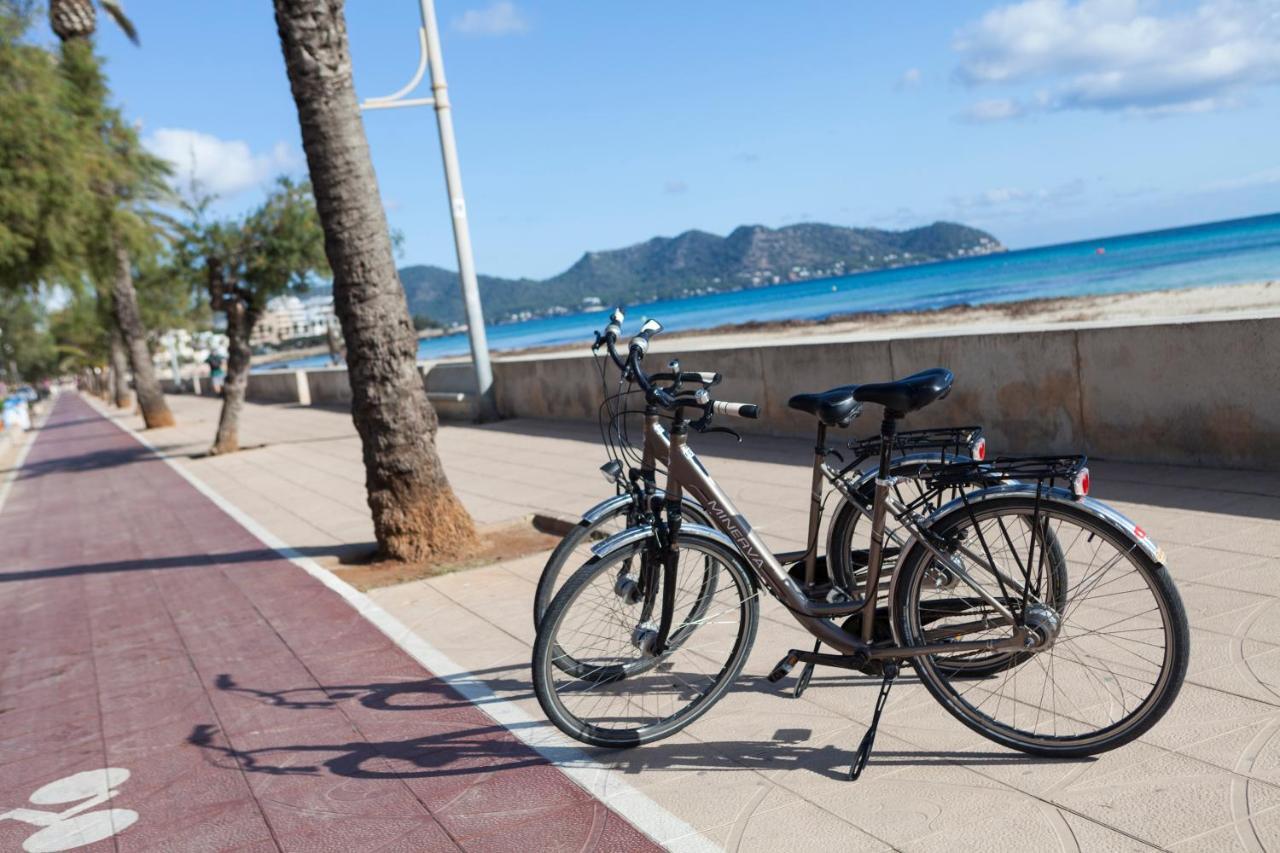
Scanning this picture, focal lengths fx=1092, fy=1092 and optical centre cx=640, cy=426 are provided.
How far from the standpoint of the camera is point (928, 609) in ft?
11.4

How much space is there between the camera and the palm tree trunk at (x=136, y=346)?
25078mm

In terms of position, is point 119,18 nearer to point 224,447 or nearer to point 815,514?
point 224,447

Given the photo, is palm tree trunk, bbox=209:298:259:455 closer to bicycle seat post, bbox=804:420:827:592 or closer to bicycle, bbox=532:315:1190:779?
bicycle, bbox=532:315:1190:779

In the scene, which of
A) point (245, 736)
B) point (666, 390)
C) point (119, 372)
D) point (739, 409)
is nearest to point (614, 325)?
point (666, 390)

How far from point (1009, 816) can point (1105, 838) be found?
0.86 feet

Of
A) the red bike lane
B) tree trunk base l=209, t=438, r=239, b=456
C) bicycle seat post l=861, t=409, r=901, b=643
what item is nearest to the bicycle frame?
bicycle seat post l=861, t=409, r=901, b=643

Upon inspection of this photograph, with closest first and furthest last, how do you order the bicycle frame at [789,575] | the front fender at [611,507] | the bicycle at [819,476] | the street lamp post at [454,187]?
the bicycle frame at [789,575] → the bicycle at [819,476] → the front fender at [611,507] → the street lamp post at [454,187]

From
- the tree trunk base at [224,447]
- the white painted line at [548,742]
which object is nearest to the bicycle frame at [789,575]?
the white painted line at [548,742]

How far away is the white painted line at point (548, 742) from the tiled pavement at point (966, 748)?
1.1 inches

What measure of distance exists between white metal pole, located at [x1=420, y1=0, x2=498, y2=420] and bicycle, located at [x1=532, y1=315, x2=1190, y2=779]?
474 inches

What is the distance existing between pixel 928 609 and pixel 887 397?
0.70 metres

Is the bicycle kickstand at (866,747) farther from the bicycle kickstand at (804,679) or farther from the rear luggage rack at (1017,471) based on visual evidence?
the rear luggage rack at (1017,471)

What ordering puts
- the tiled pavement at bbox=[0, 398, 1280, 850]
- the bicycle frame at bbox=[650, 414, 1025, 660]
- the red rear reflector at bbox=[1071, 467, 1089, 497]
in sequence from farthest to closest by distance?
the bicycle frame at bbox=[650, 414, 1025, 660], the red rear reflector at bbox=[1071, 467, 1089, 497], the tiled pavement at bbox=[0, 398, 1280, 850]

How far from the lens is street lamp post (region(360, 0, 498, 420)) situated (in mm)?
15391
